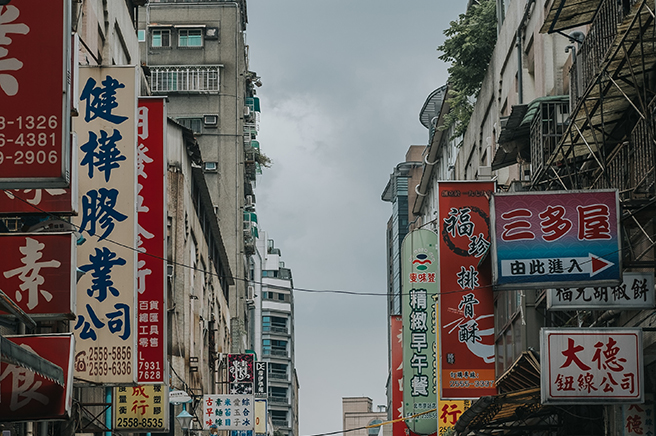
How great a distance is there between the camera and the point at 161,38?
6381 cm

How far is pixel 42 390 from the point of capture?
10672 mm

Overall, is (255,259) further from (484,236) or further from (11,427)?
(11,427)

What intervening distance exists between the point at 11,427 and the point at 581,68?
1130 centimetres

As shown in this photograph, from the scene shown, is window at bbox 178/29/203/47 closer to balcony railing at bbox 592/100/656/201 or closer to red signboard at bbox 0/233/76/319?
balcony railing at bbox 592/100/656/201

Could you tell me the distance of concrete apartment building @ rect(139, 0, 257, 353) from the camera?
6259 centimetres

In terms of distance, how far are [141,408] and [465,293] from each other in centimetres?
795

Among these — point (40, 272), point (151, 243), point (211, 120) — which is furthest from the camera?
point (211, 120)

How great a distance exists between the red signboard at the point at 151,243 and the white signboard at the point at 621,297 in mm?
7431

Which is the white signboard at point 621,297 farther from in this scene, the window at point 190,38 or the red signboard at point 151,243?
the window at point 190,38

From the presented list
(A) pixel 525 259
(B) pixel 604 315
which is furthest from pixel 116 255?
(B) pixel 604 315

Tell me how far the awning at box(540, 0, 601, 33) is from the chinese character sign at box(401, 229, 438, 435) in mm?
13817

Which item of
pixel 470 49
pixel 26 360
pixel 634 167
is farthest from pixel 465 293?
pixel 26 360

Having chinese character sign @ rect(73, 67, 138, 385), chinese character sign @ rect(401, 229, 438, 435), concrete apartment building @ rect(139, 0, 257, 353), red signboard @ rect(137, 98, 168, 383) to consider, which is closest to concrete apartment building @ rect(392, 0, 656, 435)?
chinese character sign @ rect(401, 229, 438, 435)

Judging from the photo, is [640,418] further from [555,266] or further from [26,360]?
[26,360]
